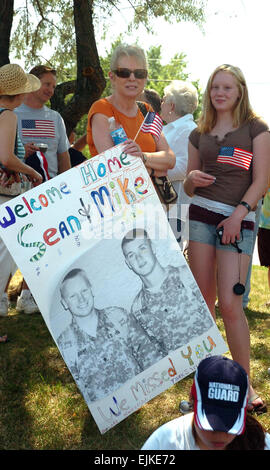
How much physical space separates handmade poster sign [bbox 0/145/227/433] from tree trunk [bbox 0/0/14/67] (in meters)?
3.48

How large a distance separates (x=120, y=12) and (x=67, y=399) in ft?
18.7

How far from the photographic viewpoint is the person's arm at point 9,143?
3.20m

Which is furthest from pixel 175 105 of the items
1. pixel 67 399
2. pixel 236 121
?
pixel 67 399

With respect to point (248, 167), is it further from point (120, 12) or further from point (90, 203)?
point (120, 12)

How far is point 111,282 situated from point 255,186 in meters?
0.88

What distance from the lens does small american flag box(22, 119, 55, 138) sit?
411 centimetres

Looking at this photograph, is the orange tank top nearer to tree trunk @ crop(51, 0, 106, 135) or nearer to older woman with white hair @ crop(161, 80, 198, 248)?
older woman with white hair @ crop(161, 80, 198, 248)

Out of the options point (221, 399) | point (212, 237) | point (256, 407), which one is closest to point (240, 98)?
point (212, 237)

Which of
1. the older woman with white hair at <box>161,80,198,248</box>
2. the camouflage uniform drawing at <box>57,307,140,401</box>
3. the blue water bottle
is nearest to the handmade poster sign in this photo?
the camouflage uniform drawing at <box>57,307,140,401</box>

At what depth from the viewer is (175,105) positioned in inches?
150

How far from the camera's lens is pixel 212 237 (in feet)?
9.15

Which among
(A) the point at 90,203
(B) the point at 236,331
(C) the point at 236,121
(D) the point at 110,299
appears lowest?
(B) the point at 236,331
